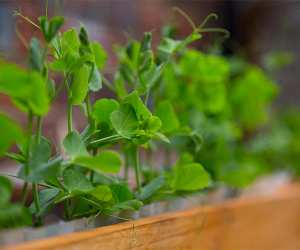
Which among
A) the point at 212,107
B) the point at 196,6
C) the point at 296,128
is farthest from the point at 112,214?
the point at 196,6

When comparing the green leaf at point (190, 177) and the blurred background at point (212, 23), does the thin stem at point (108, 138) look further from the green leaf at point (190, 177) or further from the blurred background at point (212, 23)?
the blurred background at point (212, 23)

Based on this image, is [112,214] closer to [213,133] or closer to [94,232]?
[94,232]

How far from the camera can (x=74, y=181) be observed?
37 cm

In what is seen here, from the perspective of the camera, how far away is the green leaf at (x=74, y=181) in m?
0.36

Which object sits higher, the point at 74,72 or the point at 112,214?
the point at 74,72

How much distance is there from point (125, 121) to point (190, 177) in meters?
0.10

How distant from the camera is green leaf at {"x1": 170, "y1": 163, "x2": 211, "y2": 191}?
0.44 meters

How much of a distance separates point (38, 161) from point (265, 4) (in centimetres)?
134

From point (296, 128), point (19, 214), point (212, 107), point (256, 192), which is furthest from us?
point (296, 128)

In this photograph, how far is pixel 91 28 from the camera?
4.58 feet

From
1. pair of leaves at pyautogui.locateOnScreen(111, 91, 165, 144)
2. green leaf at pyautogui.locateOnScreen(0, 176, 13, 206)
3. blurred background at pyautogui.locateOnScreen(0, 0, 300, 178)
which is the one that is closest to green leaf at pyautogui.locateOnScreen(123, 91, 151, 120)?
pair of leaves at pyautogui.locateOnScreen(111, 91, 165, 144)

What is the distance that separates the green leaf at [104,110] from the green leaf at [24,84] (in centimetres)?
8

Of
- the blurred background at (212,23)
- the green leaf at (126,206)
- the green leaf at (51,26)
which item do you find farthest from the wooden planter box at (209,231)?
the blurred background at (212,23)

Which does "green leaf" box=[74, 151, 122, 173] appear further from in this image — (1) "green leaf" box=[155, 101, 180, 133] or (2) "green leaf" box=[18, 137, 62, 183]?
Answer: (1) "green leaf" box=[155, 101, 180, 133]
